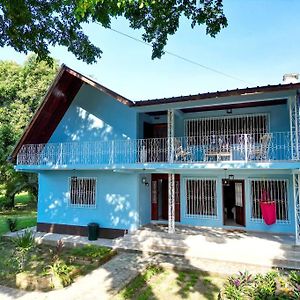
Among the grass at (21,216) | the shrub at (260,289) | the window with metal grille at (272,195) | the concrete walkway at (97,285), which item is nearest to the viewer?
the shrub at (260,289)

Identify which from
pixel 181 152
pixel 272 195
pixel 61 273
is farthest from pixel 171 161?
pixel 61 273

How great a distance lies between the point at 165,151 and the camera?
13742 millimetres

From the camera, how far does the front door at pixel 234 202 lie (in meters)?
13.6

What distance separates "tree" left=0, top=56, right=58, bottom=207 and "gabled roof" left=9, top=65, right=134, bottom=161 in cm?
881

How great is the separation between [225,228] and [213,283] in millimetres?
5361

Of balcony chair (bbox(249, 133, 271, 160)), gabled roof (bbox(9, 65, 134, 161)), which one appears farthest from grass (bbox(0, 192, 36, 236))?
balcony chair (bbox(249, 133, 271, 160))

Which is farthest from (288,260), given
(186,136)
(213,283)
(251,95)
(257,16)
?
(257,16)

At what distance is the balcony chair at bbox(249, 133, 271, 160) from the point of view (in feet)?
37.7

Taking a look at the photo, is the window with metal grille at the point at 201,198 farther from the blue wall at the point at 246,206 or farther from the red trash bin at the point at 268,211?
the red trash bin at the point at 268,211

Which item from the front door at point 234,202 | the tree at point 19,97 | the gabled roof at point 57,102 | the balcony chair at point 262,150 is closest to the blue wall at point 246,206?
the front door at point 234,202

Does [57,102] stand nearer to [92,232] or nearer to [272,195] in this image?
[92,232]

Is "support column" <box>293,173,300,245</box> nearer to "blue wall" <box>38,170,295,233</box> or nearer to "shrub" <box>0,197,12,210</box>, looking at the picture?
"blue wall" <box>38,170,295,233</box>

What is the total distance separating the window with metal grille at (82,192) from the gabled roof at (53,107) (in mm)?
3110

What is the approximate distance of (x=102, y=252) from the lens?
10773mm
